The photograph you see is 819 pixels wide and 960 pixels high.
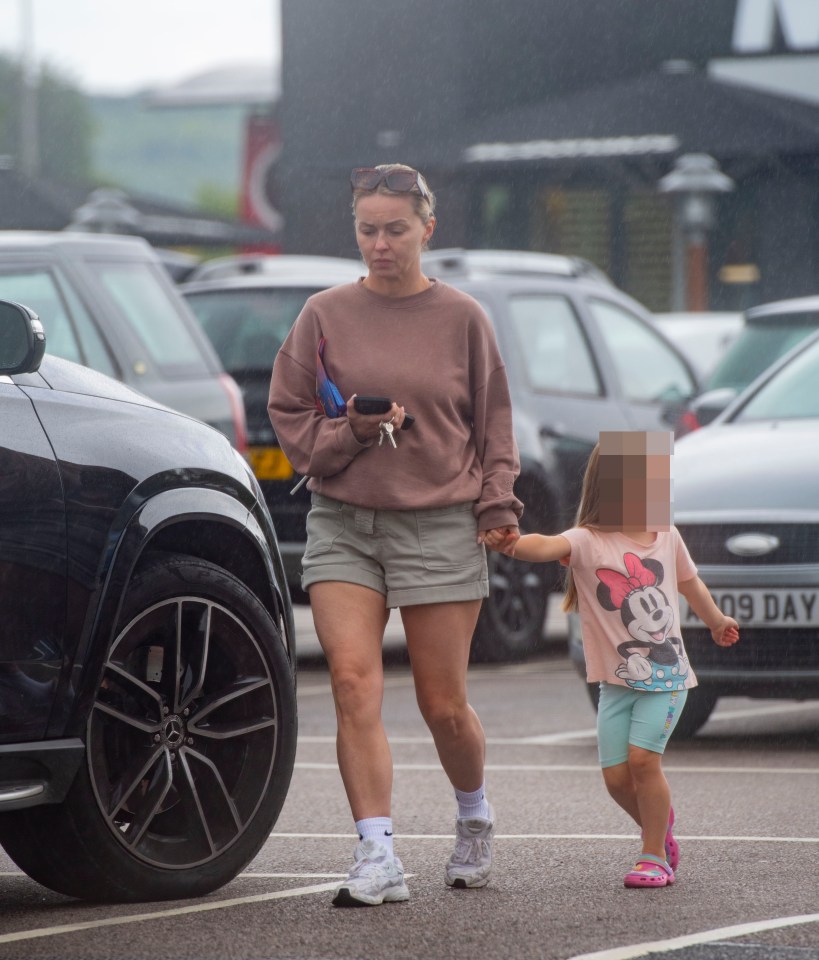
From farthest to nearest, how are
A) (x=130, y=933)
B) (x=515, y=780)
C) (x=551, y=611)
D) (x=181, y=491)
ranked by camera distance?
(x=551, y=611)
(x=515, y=780)
(x=181, y=491)
(x=130, y=933)

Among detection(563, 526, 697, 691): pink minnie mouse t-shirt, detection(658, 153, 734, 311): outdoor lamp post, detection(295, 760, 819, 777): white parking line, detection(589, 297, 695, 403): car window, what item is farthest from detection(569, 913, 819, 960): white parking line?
detection(658, 153, 734, 311): outdoor lamp post

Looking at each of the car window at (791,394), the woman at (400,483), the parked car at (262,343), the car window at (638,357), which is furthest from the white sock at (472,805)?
the car window at (638,357)

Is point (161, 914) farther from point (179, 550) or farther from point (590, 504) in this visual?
point (590, 504)

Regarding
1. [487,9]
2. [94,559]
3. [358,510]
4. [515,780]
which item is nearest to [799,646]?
[515,780]

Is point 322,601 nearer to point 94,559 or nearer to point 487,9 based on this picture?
point 94,559

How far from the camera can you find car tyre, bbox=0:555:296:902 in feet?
16.3

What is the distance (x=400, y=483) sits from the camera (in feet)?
17.2

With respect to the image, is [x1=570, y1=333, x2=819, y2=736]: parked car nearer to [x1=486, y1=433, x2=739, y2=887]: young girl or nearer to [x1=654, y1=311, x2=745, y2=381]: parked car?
[x1=486, y1=433, x2=739, y2=887]: young girl

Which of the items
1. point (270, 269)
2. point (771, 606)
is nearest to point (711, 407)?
point (771, 606)

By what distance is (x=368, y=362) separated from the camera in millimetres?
5262

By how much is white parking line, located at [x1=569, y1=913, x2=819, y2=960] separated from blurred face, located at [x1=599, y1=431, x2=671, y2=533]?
111 cm

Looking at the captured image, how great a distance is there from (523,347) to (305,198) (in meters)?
21.4

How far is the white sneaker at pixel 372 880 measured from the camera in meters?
5.01

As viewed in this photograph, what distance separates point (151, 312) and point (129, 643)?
16.4 ft
